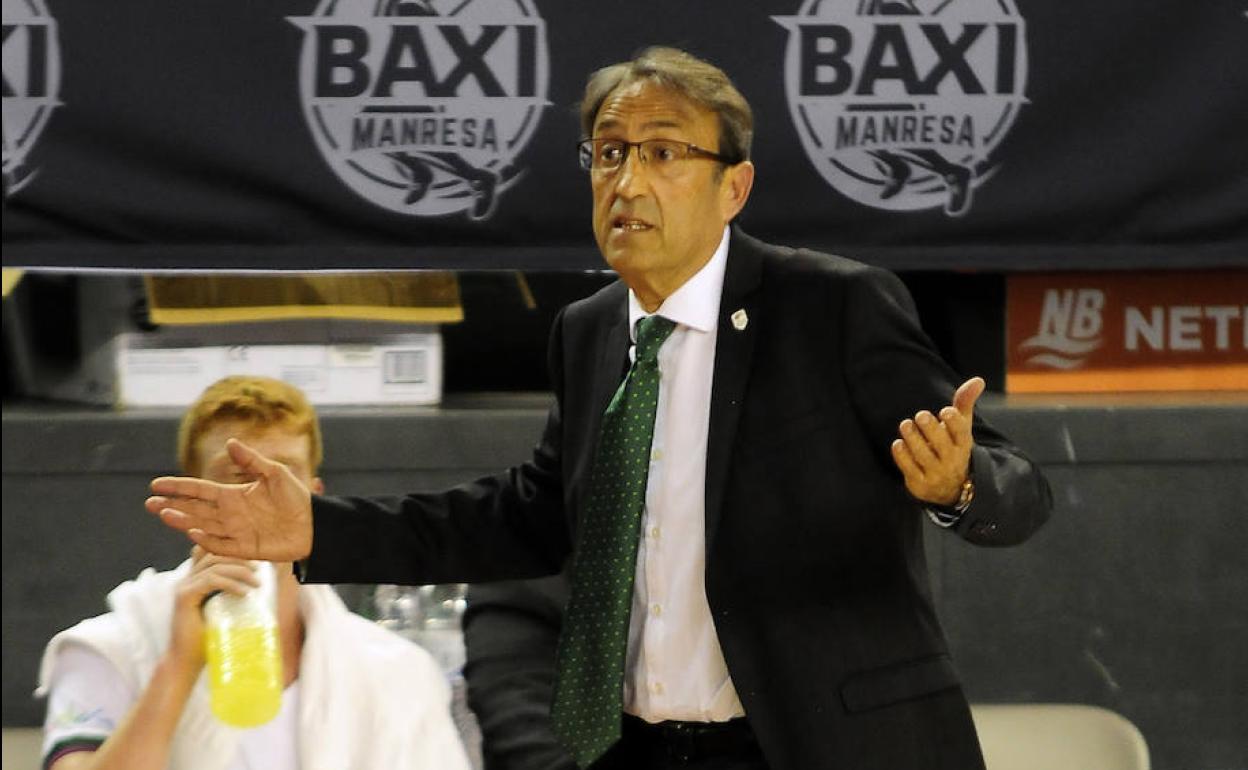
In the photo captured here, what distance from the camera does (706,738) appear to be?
208 centimetres

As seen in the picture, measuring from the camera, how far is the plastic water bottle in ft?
7.38

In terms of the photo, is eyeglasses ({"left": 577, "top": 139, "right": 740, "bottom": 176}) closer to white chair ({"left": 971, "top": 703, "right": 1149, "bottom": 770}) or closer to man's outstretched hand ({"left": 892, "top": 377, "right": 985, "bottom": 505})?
man's outstretched hand ({"left": 892, "top": 377, "right": 985, "bottom": 505})

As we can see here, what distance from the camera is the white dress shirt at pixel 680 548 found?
207cm

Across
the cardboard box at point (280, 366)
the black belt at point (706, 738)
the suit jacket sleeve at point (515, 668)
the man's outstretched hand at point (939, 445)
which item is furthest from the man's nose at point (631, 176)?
the cardboard box at point (280, 366)

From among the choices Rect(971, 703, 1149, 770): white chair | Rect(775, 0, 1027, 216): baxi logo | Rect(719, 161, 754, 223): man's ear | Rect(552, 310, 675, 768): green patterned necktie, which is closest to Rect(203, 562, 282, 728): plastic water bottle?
Rect(552, 310, 675, 768): green patterned necktie

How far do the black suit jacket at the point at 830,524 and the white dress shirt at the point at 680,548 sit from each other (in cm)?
6

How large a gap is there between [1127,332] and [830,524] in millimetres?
1392

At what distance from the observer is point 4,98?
2.88m

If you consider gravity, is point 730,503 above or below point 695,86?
below

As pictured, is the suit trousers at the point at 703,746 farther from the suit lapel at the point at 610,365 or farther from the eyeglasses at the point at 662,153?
the eyeglasses at the point at 662,153

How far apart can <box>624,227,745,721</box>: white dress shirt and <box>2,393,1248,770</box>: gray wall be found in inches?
40.3

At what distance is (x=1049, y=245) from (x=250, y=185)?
1.29 metres

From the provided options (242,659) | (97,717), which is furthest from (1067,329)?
(97,717)

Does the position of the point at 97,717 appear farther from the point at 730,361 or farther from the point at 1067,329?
the point at 1067,329
